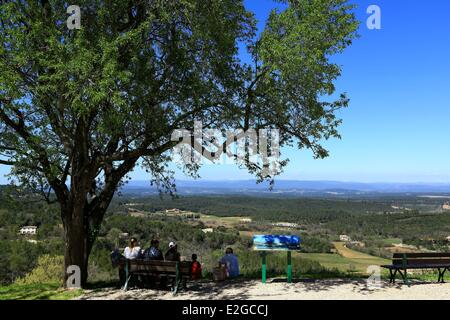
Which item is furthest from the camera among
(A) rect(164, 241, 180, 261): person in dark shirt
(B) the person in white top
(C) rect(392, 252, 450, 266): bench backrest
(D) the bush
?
(D) the bush

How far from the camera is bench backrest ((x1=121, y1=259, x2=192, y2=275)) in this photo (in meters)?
11.5

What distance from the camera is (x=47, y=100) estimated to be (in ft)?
36.8

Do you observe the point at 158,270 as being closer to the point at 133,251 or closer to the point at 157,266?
the point at 157,266

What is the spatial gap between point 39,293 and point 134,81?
6.73 m

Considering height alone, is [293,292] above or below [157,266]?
below

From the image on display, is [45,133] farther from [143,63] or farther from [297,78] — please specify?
[297,78]

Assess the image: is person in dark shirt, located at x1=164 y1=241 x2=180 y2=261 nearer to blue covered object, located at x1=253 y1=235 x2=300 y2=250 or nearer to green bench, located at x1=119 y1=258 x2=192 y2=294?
green bench, located at x1=119 y1=258 x2=192 y2=294

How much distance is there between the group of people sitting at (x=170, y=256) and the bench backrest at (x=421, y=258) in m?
4.80

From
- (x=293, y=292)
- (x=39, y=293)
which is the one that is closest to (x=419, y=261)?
(x=293, y=292)

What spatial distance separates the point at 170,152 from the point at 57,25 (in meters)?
5.25

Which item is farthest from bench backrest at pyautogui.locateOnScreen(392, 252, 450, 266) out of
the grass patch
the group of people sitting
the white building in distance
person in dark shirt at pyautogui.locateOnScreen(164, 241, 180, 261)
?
the white building in distance

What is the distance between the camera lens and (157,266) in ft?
38.5

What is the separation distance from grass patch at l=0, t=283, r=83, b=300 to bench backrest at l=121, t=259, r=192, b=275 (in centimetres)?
173
